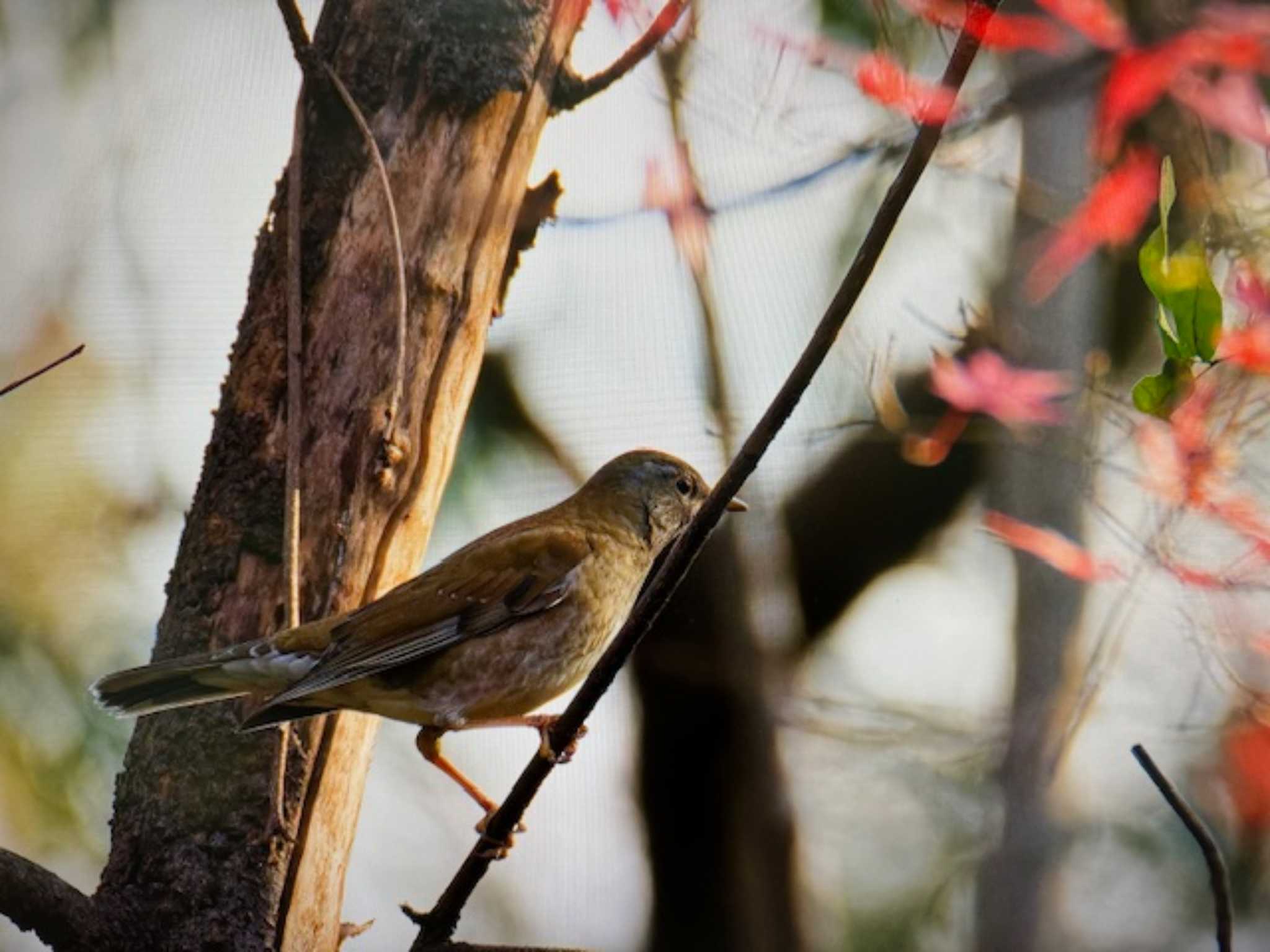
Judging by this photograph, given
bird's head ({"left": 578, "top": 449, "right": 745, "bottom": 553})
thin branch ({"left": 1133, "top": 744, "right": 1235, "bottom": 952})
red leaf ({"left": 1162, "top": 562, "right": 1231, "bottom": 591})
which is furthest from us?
red leaf ({"left": 1162, "top": 562, "right": 1231, "bottom": 591})

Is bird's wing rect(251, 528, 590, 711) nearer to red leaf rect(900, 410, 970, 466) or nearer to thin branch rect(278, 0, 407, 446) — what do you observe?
thin branch rect(278, 0, 407, 446)

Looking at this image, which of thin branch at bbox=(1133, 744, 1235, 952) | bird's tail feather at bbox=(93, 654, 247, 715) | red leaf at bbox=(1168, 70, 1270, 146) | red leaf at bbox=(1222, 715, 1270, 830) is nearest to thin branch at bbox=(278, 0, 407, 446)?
bird's tail feather at bbox=(93, 654, 247, 715)

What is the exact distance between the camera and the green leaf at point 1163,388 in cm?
174

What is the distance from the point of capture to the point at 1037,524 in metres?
4.50

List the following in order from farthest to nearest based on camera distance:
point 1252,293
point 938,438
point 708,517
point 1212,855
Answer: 1. point 938,438
2. point 1252,293
3. point 708,517
4. point 1212,855

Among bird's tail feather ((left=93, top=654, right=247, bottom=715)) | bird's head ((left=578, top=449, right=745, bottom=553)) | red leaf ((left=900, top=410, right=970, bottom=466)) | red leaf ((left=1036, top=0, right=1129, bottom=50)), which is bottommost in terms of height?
bird's tail feather ((left=93, top=654, right=247, bottom=715))

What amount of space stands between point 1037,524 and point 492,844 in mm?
2732

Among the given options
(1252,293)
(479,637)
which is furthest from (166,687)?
(1252,293)

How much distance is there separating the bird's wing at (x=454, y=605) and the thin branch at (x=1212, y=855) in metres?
1.49

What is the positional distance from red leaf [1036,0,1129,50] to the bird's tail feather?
133 inches

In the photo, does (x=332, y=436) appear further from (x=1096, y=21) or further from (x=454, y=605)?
(x=1096, y=21)

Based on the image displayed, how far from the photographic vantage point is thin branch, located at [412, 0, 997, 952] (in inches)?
69.2

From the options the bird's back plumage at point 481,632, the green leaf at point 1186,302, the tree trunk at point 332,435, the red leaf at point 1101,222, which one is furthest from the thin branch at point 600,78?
the red leaf at point 1101,222

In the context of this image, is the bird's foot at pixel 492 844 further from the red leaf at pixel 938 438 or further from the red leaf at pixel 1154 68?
the red leaf at pixel 1154 68
